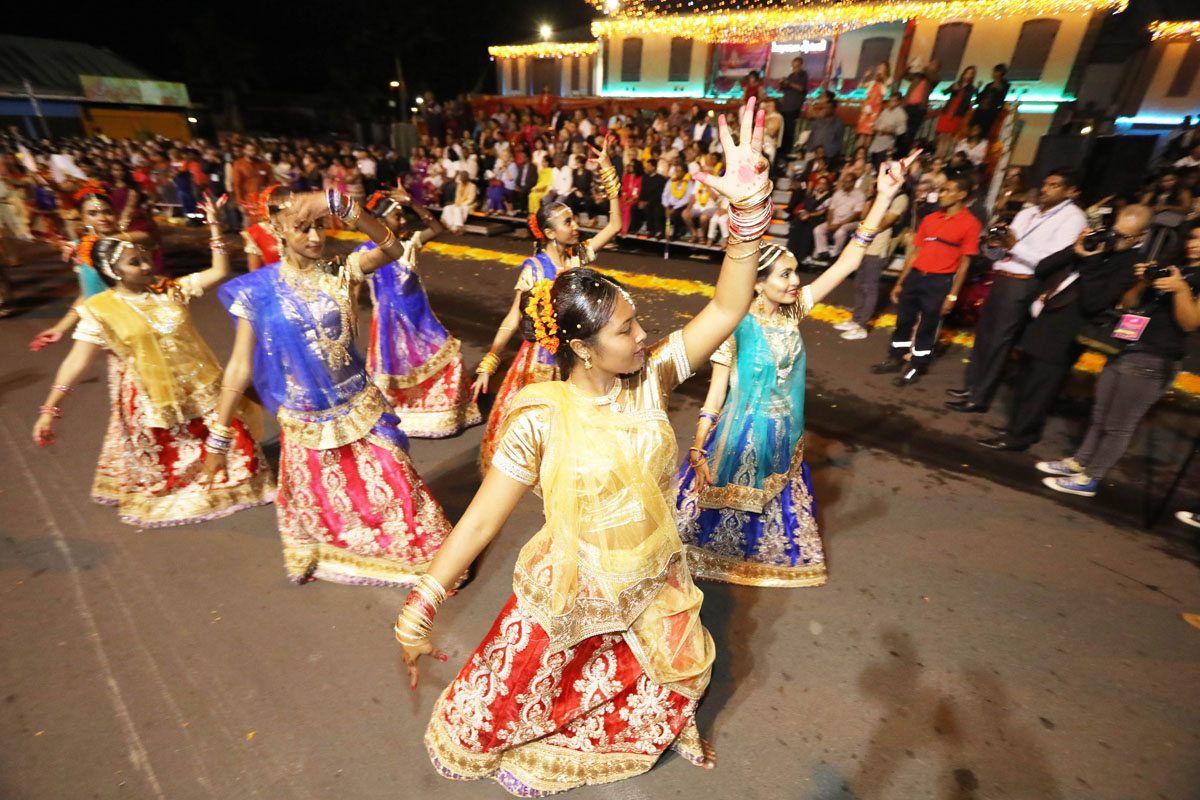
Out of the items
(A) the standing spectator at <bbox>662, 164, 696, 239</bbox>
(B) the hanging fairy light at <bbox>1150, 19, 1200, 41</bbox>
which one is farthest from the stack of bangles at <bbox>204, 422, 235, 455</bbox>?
(B) the hanging fairy light at <bbox>1150, 19, 1200, 41</bbox>

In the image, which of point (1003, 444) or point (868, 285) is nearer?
point (1003, 444)

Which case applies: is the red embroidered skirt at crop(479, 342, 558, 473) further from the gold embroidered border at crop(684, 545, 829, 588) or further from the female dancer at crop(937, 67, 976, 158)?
the female dancer at crop(937, 67, 976, 158)

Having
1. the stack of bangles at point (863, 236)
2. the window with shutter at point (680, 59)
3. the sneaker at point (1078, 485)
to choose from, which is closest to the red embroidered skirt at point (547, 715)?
the stack of bangles at point (863, 236)

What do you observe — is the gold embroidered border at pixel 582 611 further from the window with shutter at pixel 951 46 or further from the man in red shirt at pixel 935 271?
the window with shutter at pixel 951 46

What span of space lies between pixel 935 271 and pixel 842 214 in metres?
4.22

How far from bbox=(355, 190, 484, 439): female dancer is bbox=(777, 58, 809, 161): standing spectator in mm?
11666

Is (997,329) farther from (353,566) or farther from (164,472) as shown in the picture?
(164,472)

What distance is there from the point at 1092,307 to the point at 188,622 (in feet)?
21.0

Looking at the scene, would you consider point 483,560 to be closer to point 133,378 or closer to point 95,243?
point 133,378

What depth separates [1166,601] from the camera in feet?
11.6

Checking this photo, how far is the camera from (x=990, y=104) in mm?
10812

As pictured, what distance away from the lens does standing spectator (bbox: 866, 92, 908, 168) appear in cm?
1166

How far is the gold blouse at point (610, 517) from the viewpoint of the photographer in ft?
6.07

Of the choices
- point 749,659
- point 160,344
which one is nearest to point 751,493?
point 749,659
